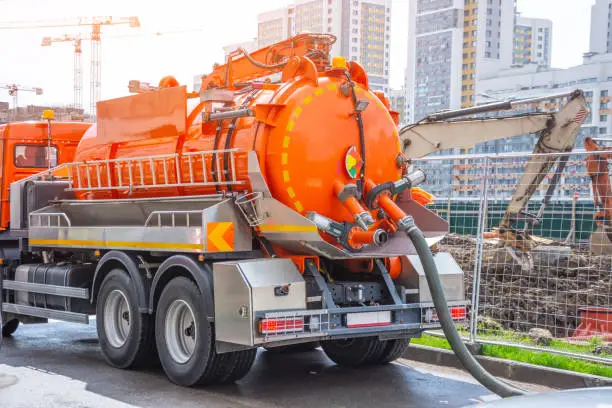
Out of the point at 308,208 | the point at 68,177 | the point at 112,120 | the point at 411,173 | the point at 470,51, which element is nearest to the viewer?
the point at 308,208

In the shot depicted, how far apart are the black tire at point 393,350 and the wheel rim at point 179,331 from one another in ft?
7.26

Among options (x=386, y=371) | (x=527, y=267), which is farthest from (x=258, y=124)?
(x=527, y=267)

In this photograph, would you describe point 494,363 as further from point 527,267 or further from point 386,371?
point 527,267

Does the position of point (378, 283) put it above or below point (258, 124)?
below

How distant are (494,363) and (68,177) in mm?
5765

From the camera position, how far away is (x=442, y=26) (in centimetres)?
14412

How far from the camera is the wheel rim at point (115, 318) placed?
965 cm

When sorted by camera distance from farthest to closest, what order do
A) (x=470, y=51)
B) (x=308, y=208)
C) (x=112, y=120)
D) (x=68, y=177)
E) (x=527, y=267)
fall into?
(x=470, y=51)
(x=527, y=267)
(x=68, y=177)
(x=112, y=120)
(x=308, y=208)

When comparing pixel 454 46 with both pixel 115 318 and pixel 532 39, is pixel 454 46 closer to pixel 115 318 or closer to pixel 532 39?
pixel 532 39

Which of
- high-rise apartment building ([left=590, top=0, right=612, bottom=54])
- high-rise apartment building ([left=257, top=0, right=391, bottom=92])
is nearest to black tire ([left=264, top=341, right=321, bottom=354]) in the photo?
high-rise apartment building ([left=257, top=0, right=391, bottom=92])

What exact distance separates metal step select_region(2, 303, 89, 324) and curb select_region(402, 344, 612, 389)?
378cm

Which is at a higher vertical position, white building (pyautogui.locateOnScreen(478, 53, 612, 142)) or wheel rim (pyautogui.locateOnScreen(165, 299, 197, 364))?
white building (pyautogui.locateOnScreen(478, 53, 612, 142))

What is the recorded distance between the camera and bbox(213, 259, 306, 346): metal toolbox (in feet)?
25.1

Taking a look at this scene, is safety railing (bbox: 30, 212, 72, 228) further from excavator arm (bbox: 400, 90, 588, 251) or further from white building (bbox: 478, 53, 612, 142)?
white building (bbox: 478, 53, 612, 142)
